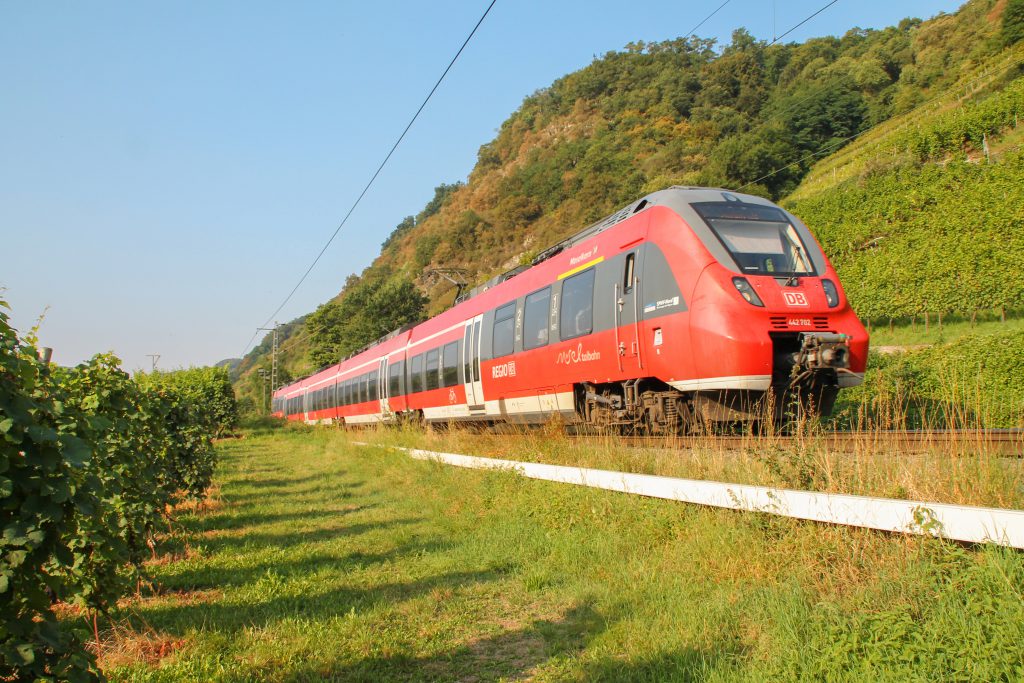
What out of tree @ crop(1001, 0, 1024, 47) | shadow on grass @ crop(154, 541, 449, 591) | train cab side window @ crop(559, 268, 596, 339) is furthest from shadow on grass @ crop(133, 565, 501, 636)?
tree @ crop(1001, 0, 1024, 47)

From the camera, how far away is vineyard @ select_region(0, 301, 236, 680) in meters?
2.46

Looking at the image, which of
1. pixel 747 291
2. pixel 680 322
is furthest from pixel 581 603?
pixel 747 291

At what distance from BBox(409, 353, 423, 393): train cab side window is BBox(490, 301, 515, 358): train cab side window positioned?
591cm

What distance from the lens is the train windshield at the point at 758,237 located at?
8.51 m

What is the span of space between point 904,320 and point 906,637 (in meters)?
25.1

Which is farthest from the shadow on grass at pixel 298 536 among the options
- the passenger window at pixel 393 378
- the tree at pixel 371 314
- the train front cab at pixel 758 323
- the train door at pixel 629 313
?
the tree at pixel 371 314

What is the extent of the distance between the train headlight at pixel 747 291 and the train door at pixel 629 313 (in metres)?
1.49

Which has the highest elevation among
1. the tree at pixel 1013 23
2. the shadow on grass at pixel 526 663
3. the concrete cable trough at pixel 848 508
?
the tree at pixel 1013 23

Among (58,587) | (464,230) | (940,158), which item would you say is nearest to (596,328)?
(58,587)

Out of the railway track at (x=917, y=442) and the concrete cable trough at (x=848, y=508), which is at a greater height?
the railway track at (x=917, y=442)

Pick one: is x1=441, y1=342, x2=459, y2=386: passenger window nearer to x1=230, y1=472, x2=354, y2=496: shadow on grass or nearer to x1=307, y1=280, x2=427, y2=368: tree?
x1=230, y1=472, x2=354, y2=496: shadow on grass

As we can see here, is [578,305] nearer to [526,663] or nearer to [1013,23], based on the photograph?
[526,663]

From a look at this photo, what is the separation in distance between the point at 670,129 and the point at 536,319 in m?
78.0

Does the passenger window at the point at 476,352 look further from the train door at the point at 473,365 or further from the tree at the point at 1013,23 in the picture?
the tree at the point at 1013,23
